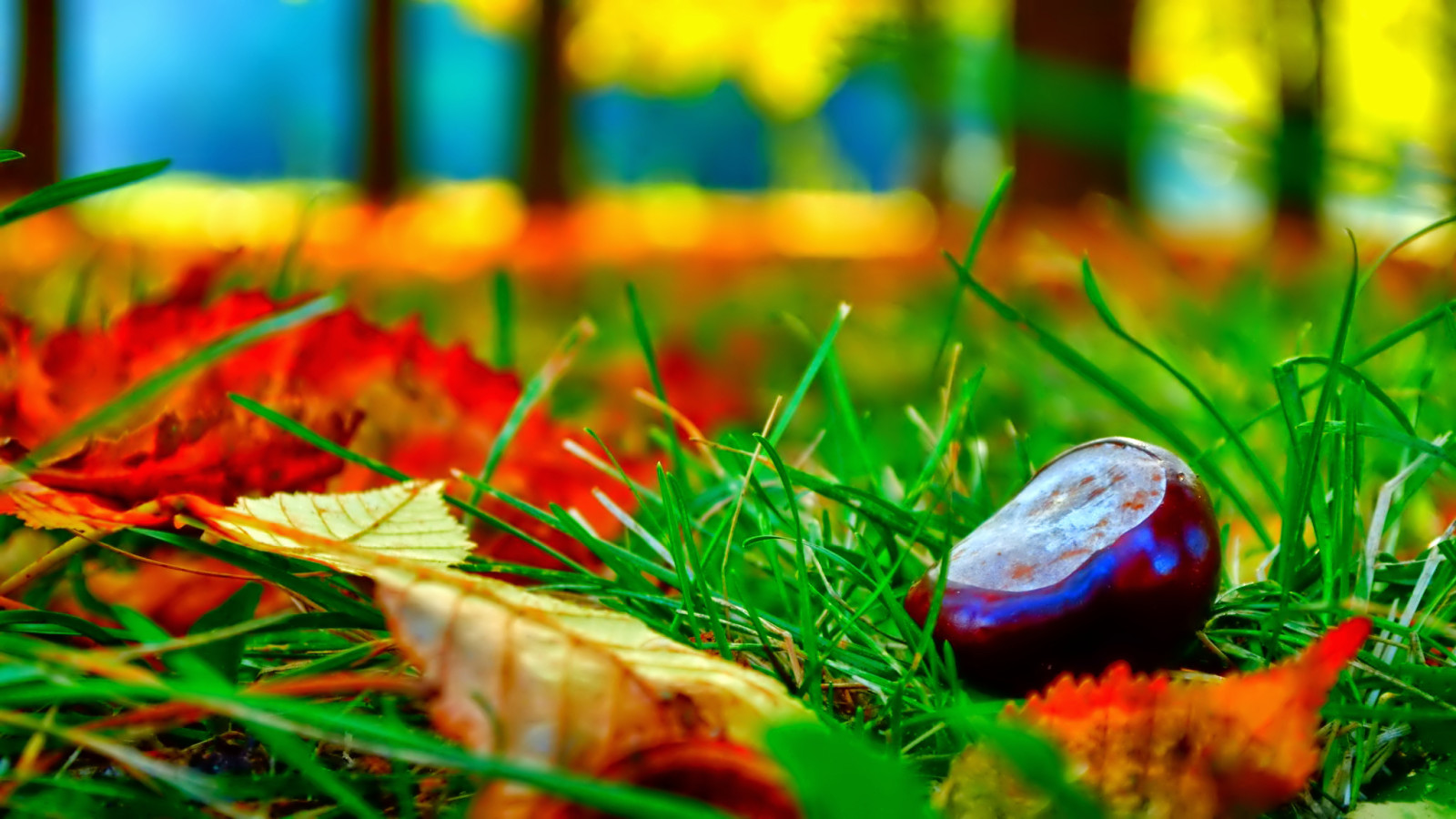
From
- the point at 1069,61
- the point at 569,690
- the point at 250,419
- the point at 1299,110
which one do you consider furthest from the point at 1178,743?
the point at 1299,110

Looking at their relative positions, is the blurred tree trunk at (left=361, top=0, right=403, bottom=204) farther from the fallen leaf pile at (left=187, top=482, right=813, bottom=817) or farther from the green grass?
the fallen leaf pile at (left=187, top=482, right=813, bottom=817)

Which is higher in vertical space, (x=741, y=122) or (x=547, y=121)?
(x=547, y=121)

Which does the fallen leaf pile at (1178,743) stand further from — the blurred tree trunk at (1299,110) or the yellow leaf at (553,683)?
the blurred tree trunk at (1299,110)

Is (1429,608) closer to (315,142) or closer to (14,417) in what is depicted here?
(14,417)

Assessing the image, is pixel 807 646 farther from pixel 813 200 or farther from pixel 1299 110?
pixel 813 200

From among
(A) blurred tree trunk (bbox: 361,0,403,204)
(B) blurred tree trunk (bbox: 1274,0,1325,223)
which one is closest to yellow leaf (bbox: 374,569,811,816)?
(B) blurred tree trunk (bbox: 1274,0,1325,223)
